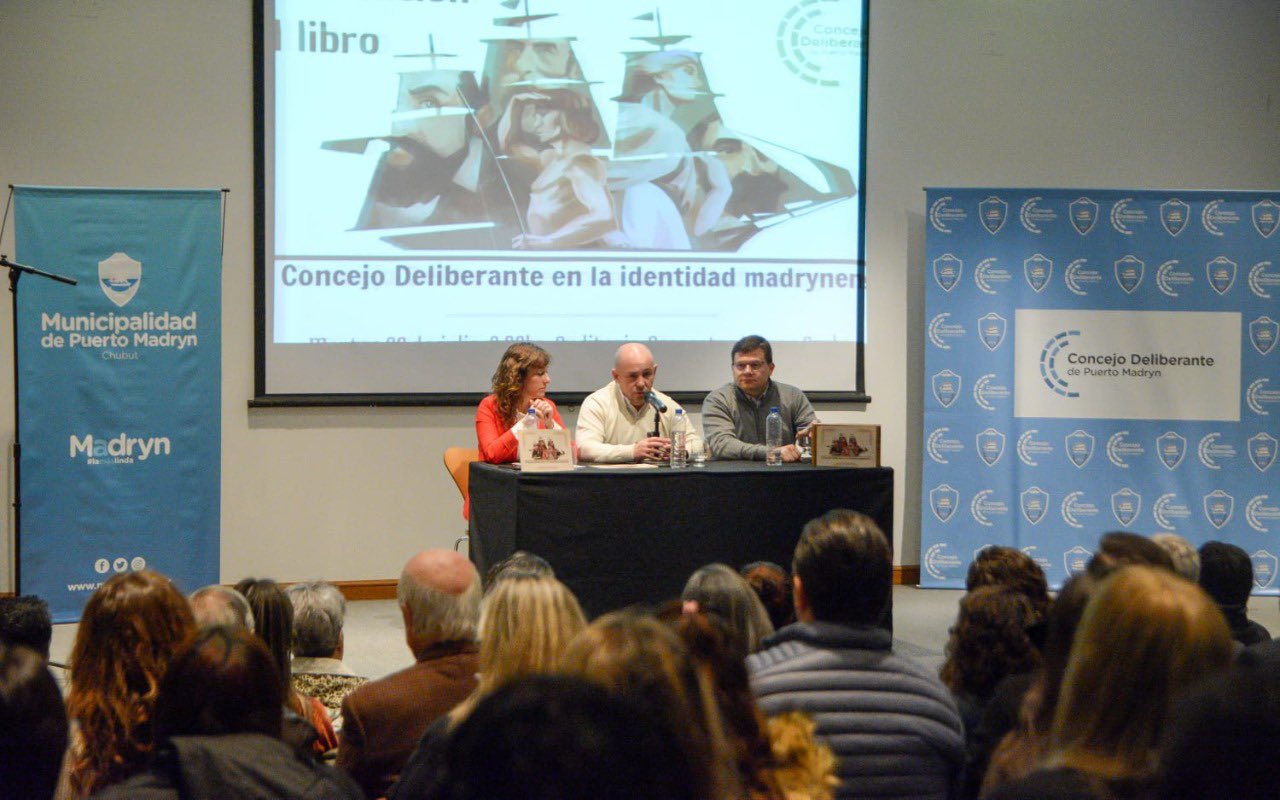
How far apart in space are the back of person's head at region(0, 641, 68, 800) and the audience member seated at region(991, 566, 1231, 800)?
0.95m

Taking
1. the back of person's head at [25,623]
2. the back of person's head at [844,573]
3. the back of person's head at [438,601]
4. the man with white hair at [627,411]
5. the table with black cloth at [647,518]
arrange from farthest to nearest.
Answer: the man with white hair at [627,411] < the table with black cloth at [647,518] < the back of person's head at [25,623] < the back of person's head at [438,601] < the back of person's head at [844,573]

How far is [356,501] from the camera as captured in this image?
21.0ft

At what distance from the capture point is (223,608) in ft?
7.93

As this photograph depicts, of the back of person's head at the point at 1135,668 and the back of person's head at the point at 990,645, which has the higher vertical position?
the back of person's head at the point at 1135,668

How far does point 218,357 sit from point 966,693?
14.3 ft

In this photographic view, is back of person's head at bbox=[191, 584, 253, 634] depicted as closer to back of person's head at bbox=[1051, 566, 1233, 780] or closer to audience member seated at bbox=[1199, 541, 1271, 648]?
back of person's head at bbox=[1051, 566, 1233, 780]

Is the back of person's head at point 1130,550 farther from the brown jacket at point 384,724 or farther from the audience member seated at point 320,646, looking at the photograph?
the audience member seated at point 320,646

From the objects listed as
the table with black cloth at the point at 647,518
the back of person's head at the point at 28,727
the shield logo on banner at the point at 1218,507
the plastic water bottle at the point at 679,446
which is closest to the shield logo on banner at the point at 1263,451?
the shield logo on banner at the point at 1218,507

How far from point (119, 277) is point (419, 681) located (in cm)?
407

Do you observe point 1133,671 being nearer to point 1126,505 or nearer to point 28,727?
point 28,727

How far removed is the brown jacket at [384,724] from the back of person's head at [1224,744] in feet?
5.30

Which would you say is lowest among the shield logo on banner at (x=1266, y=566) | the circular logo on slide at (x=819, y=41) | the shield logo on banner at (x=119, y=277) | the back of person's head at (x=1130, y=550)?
the shield logo on banner at (x=1266, y=566)

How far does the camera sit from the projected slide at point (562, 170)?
20.5 feet

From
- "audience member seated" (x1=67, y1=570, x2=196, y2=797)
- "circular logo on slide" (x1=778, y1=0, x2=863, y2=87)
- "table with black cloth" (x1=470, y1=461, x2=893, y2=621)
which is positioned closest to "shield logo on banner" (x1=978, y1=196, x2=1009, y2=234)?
"circular logo on slide" (x1=778, y1=0, x2=863, y2=87)
